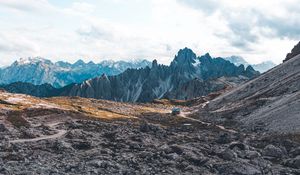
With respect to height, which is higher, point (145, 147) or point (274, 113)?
point (274, 113)

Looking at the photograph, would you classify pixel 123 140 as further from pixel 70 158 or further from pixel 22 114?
pixel 22 114

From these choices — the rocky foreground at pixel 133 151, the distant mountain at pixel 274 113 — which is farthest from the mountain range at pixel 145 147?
the distant mountain at pixel 274 113

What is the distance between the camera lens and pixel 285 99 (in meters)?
154

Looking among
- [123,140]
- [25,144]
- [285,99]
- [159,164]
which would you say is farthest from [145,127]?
[285,99]

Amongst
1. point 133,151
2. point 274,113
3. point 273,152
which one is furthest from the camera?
point 274,113

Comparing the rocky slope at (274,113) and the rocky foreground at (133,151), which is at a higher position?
the rocky slope at (274,113)

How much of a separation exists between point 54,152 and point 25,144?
9959mm

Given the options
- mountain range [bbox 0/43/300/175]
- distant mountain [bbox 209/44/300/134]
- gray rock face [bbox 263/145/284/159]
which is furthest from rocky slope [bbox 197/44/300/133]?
gray rock face [bbox 263/145/284/159]

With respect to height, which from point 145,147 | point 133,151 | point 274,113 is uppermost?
point 274,113

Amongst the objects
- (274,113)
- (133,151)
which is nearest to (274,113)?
(274,113)

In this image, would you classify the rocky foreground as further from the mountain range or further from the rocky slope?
the rocky slope

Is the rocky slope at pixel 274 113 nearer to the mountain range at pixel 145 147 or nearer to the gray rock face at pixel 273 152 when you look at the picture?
the mountain range at pixel 145 147

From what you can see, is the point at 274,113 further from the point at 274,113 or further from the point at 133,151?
the point at 133,151

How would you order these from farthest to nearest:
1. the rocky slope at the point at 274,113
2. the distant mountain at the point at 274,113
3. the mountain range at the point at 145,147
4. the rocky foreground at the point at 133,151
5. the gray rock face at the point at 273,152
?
the rocky slope at the point at 274,113 → the distant mountain at the point at 274,113 → the gray rock face at the point at 273,152 → the mountain range at the point at 145,147 → the rocky foreground at the point at 133,151
